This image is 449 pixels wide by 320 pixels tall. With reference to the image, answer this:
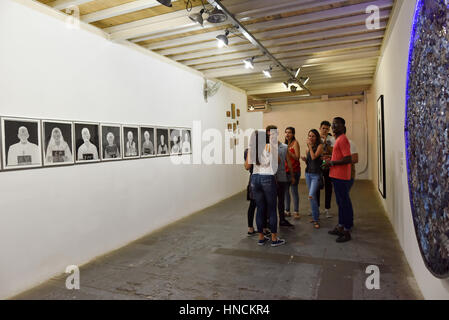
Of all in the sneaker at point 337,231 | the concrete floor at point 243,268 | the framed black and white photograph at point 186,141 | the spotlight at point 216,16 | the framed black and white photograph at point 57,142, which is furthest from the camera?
the framed black and white photograph at point 186,141

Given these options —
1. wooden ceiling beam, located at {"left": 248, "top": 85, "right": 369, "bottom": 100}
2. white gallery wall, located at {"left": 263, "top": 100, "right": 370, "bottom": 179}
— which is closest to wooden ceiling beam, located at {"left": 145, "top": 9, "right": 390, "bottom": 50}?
wooden ceiling beam, located at {"left": 248, "top": 85, "right": 369, "bottom": 100}

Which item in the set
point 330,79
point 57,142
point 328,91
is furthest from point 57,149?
point 328,91

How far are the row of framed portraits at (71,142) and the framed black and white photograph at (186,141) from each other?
0.56 meters

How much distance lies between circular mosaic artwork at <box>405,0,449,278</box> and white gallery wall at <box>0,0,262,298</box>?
330 centimetres

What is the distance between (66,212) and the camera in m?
3.23

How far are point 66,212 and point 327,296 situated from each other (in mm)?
2798

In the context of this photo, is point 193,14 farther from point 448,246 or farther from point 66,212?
point 448,246

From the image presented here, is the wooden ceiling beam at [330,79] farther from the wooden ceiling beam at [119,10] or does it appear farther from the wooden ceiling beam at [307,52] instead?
the wooden ceiling beam at [119,10]

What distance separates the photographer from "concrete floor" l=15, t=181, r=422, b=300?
103 inches

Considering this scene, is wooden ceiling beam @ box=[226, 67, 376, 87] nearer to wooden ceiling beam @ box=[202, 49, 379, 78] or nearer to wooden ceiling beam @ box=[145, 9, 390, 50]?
wooden ceiling beam @ box=[202, 49, 379, 78]

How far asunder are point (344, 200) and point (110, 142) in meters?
3.13

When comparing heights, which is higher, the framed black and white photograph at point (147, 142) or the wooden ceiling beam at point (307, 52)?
the wooden ceiling beam at point (307, 52)

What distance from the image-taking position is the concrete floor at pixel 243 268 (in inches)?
103

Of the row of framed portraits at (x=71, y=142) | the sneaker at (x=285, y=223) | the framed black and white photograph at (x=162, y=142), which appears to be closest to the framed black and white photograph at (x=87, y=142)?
the row of framed portraits at (x=71, y=142)
